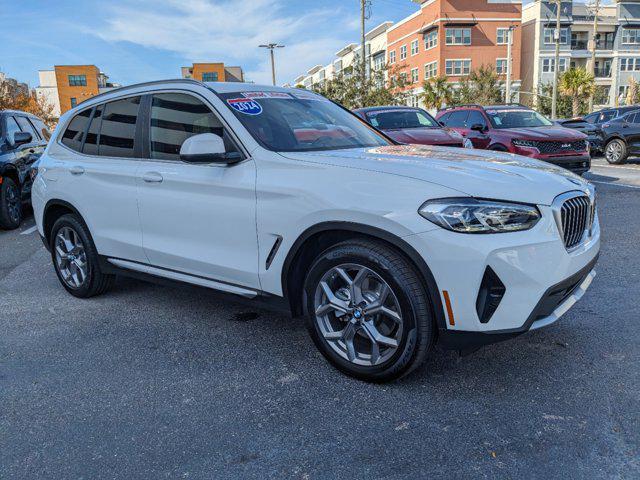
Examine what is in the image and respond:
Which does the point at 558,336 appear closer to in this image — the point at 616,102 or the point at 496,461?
the point at 496,461

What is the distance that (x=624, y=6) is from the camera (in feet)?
203

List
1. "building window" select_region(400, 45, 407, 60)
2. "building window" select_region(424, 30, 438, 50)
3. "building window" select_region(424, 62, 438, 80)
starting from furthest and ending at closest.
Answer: "building window" select_region(400, 45, 407, 60) → "building window" select_region(424, 30, 438, 50) → "building window" select_region(424, 62, 438, 80)

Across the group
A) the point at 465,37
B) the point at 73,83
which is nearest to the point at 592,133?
the point at 465,37

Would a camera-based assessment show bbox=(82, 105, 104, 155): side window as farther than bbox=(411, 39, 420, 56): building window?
No

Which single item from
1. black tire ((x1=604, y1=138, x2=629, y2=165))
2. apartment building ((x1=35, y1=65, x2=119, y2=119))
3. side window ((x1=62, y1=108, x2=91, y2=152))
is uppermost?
apartment building ((x1=35, y1=65, x2=119, y2=119))

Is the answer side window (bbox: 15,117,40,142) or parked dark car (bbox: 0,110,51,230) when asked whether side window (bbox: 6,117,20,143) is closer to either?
parked dark car (bbox: 0,110,51,230)

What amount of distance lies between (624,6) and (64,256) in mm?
72476

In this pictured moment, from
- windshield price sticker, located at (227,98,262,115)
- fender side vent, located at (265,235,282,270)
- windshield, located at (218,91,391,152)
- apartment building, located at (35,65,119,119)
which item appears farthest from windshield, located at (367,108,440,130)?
apartment building, located at (35,65,119,119)

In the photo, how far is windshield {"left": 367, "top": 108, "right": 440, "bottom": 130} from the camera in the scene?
1043cm

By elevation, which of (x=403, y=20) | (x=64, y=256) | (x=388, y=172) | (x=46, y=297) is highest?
(x=403, y=20)

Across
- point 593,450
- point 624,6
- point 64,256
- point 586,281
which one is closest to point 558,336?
point 586,281

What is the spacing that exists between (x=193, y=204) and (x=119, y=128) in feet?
4.11

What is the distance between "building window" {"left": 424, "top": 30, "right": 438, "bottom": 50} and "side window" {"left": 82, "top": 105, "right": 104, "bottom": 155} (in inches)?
2229

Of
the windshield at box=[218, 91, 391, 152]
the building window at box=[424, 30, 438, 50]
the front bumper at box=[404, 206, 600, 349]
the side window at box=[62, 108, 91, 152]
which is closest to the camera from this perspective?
the front bumper at box=[404, 206, 600, 349]
